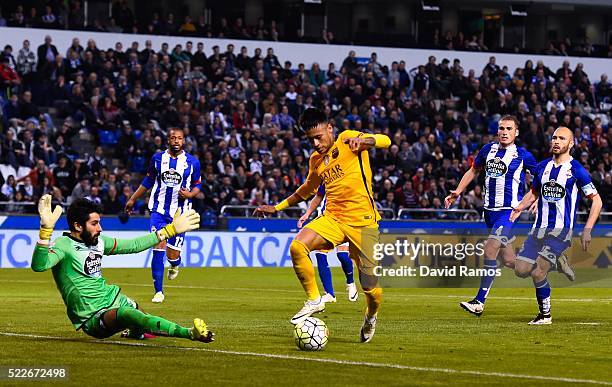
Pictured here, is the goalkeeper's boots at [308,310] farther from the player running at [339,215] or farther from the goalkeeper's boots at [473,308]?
the goalkeeper's boots at [473,308]

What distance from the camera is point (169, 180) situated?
784 inches

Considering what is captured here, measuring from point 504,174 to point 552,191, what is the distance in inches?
57.7

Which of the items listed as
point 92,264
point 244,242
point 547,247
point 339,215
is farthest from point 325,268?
point 244,242

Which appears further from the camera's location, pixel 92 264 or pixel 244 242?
pixel 244 242

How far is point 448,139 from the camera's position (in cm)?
3875

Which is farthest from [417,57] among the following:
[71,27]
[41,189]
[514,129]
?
[514,129]

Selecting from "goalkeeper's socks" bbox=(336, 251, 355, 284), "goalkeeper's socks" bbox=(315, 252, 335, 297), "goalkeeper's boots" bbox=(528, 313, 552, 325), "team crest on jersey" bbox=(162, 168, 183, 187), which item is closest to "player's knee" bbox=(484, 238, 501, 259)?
"goalkeeper's boots" bbox=(528, 313, 552, 325)

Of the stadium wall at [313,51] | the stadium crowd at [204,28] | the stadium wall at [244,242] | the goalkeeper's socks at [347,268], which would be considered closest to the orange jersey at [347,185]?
the goalkeeper's socks at [347,268]

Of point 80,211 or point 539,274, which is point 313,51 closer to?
point 539,274

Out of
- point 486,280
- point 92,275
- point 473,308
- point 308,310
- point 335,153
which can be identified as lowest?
point 473,308

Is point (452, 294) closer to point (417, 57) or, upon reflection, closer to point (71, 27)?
point (71, 27)

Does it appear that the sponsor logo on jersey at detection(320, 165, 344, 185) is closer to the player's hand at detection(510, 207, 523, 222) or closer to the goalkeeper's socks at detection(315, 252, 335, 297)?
the player's hand at detection(510, 207, 523, 222)

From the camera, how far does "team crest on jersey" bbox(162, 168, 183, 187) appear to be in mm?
19891

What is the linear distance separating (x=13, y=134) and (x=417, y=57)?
61.5ft
